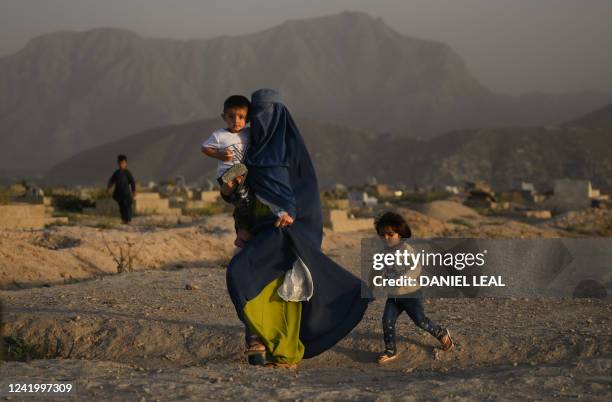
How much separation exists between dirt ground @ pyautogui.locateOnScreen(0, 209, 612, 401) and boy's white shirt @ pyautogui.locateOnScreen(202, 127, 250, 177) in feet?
4.21

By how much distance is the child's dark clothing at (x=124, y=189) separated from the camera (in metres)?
14.6

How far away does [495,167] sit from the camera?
243ft

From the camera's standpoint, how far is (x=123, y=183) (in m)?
14.9

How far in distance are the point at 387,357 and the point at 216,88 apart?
172764mm

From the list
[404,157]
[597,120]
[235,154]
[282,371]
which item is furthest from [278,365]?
[597,120]

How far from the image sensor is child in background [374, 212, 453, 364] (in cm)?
564

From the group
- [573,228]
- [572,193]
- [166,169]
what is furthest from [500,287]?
[166,169]

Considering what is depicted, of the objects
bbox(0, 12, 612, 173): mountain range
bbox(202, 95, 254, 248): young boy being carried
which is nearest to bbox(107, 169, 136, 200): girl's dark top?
bbox(202, 95, 254, 248): young boy being carried

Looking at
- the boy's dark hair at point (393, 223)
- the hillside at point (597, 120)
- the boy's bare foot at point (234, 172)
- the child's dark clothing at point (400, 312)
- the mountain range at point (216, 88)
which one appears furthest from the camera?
the mountain range at point (216, 88)

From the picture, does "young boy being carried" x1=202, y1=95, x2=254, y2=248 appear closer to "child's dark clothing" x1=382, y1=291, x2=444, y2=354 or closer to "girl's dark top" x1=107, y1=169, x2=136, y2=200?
"child's dark clothing" x1=382, y1=291, x2=444, y2=354

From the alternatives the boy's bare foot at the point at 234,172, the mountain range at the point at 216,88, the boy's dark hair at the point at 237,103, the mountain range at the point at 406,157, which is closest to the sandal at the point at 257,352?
the boy's bare foot at the point at 234,172

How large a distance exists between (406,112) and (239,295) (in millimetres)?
153394

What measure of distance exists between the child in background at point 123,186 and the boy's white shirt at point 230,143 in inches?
358

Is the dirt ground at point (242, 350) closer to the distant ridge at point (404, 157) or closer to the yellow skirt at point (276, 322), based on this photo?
A: the yellow skirt at point (276, 322)
